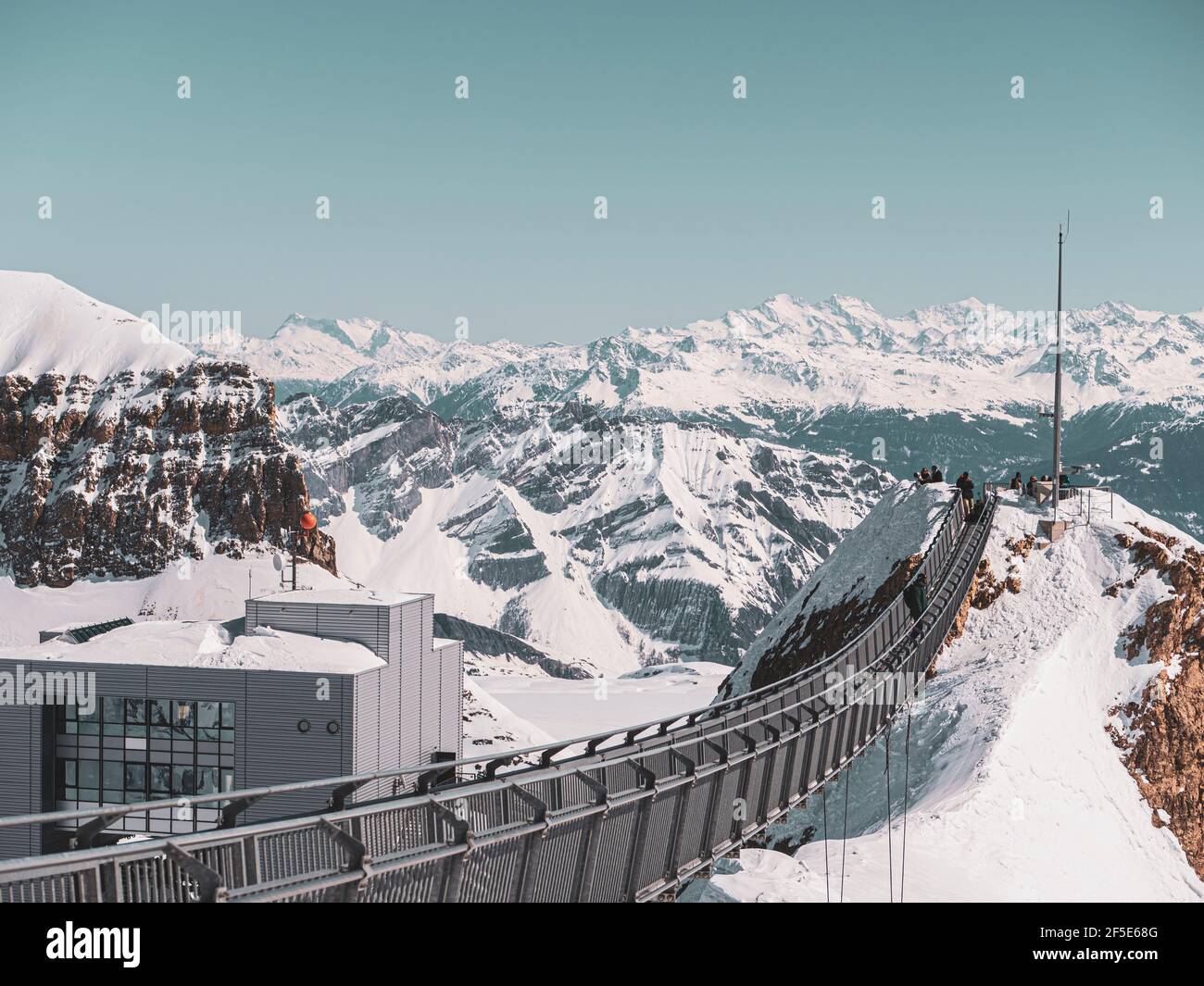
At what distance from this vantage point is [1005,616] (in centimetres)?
4622

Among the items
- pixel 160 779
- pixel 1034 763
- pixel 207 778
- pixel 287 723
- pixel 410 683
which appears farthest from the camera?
pixel 410 683

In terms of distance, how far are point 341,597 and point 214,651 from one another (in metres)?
9.32

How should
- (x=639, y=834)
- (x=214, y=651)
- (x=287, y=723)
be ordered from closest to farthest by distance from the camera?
(x=639, y=834), (x=287, y=723), (x=214, y=651)

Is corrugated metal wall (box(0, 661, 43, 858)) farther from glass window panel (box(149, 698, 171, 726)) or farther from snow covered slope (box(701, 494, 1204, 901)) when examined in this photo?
snow covered slope (box(701, 494, 1204, 901))

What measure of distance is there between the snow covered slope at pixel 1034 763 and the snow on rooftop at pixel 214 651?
29441 mm

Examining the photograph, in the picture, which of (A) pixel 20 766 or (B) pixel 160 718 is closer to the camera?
(A) pixel 20 766

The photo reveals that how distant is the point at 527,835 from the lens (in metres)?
15.6

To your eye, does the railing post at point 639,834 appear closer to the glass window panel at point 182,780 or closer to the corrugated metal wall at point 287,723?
the corrugated metal wall at point 287,723

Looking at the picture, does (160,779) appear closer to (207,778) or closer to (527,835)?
(207,778)

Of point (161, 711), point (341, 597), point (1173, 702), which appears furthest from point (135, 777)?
point (1173, 702)

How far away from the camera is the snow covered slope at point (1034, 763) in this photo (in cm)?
2630

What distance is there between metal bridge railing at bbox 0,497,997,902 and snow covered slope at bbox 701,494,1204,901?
183 centimetres

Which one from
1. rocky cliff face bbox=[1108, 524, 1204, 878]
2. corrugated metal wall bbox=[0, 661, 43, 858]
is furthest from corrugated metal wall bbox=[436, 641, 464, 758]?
rocky cliff face bbox=[1108, 524, 1204, 878]
